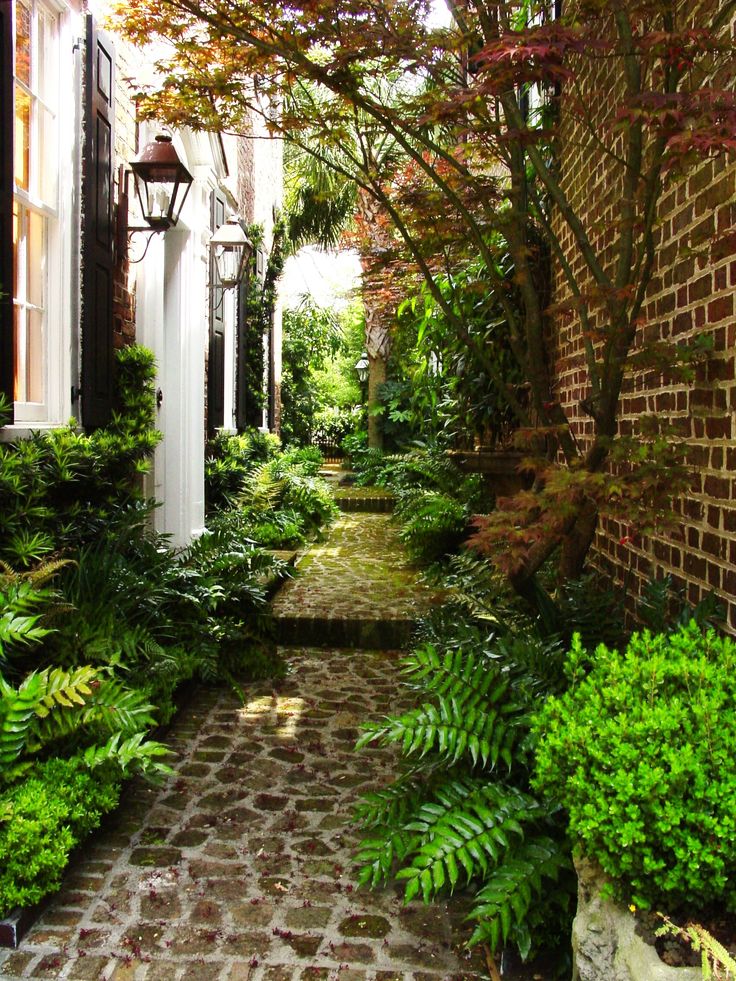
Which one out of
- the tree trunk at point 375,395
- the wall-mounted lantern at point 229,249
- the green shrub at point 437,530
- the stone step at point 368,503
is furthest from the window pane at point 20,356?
the tree trunk at point 375,395

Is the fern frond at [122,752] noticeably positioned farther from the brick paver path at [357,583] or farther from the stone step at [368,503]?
the stone step at [368,503]

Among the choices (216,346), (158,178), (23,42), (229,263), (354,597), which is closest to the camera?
(23,42)

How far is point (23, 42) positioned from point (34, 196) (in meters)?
0.75

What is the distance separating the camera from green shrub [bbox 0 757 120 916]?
8.30ft

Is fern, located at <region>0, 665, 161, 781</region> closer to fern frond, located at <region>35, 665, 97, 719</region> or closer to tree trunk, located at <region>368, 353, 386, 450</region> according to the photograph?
fern frond, located at <region>35, 665, 97, 719</region>

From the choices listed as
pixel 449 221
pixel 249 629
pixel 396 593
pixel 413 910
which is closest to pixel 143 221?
pixel 449 221

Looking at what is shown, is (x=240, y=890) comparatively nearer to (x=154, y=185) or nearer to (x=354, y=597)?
(x=354, y=597)

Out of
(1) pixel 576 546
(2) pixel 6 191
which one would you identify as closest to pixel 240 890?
(1) pixel 576 546

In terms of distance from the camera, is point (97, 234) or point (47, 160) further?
point (97, 234)

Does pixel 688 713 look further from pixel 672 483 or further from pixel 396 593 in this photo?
pixel 396 593

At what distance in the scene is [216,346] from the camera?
328 inches

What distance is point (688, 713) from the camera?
6.93ft

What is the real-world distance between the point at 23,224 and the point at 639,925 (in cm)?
402

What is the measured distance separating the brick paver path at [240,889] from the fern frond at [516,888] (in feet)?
0.67
